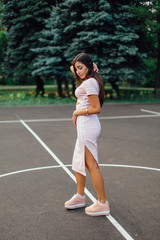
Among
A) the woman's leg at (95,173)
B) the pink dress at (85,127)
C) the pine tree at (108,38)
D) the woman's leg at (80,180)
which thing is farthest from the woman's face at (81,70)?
the pine tree at (108,38)

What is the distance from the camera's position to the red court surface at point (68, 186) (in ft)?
12.5

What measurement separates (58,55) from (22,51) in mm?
4216

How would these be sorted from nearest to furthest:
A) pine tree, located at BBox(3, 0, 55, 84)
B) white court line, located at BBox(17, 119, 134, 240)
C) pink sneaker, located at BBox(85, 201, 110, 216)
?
white court line, located at BBox(17, 119, 134, 240) → pink sneaker, located at BBox(85, 201, 110, 216) → pine tree, located at BBox(3, 0, 55, 84)

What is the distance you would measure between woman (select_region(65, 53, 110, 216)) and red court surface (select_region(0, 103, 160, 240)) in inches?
16.8

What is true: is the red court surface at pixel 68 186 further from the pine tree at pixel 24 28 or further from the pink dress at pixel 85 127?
the pine tree at pixel 24 28

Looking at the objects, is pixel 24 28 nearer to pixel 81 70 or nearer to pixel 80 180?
pixel 81 70

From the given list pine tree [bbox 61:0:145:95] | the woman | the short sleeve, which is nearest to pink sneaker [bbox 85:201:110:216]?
the woman

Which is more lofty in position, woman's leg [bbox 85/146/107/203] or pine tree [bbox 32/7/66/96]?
pine tree [bbox 32/7/66/96]

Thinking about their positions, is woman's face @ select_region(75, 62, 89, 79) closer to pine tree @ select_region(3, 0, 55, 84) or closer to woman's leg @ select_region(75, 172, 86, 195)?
woman's leg @ select_region(75, 172, 86, 195)

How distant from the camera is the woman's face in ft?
13.2

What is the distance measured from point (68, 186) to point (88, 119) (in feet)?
5.90

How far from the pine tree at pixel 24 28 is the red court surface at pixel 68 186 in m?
15.2

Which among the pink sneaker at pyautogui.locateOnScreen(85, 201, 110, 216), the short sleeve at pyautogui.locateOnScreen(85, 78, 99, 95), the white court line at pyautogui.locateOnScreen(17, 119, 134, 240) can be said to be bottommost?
the white court line at pyautogui.locateOnScreen(17, 119, 134, 240)

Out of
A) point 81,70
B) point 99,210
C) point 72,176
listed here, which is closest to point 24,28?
point 72,176
